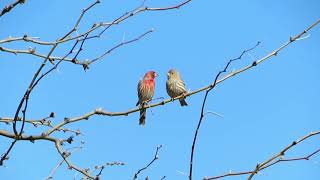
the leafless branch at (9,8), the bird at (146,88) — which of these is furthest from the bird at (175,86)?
the leafless branch at (9,8)

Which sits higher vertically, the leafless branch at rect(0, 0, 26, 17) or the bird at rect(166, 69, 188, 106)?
the bird at rect(166, 69, 188, 106)

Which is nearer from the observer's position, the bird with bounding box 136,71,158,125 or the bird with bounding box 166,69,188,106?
the bird with bounding box 136,71,158,125

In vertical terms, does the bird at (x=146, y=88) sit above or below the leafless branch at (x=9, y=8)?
above

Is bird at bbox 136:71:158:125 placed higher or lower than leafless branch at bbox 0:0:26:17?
higher

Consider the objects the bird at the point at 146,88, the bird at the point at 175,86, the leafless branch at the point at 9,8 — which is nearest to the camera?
the leafless branch at the point at 9,8

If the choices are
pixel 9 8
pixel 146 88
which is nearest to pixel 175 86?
pixel 146 88

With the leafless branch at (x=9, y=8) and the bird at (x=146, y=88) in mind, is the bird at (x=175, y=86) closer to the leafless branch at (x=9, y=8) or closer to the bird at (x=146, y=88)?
the bird at (x=146, y=88)

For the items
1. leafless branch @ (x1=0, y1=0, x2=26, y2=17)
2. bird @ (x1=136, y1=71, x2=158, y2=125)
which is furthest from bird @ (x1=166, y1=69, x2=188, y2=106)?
leafless branch @ (x1=0, y1=0, x2=26, y2=17)

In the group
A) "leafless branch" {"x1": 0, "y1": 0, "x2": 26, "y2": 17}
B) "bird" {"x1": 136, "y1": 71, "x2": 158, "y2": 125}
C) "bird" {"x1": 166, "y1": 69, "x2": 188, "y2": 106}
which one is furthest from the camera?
"bird" {"x1": 166, "y1": 69, "x2": 188, "y2": 106}

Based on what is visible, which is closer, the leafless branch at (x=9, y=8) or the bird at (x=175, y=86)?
the leafless branch at (x=9, y=8)

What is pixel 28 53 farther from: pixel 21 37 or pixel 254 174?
pixel 254 174

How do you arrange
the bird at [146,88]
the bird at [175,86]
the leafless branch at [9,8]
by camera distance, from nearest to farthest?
the leafless branch at [9,8] < the bird at [146,88] < the bird at [175,86]

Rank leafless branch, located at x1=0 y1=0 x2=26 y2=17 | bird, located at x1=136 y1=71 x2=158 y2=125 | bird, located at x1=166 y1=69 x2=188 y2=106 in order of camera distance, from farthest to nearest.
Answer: bird, located at x1=166 y1=69 x2=188 y2=106
bird, located at x1=136 y1=71 x2=158 y2=125
leafless branch, located at x1=0 y1=0 x2=26 y2=17

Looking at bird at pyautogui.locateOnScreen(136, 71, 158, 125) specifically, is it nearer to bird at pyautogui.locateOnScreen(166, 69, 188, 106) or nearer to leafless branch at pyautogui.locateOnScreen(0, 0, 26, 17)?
bird at pyautogui.locateOnScreen(166, 69, 188, 106)
